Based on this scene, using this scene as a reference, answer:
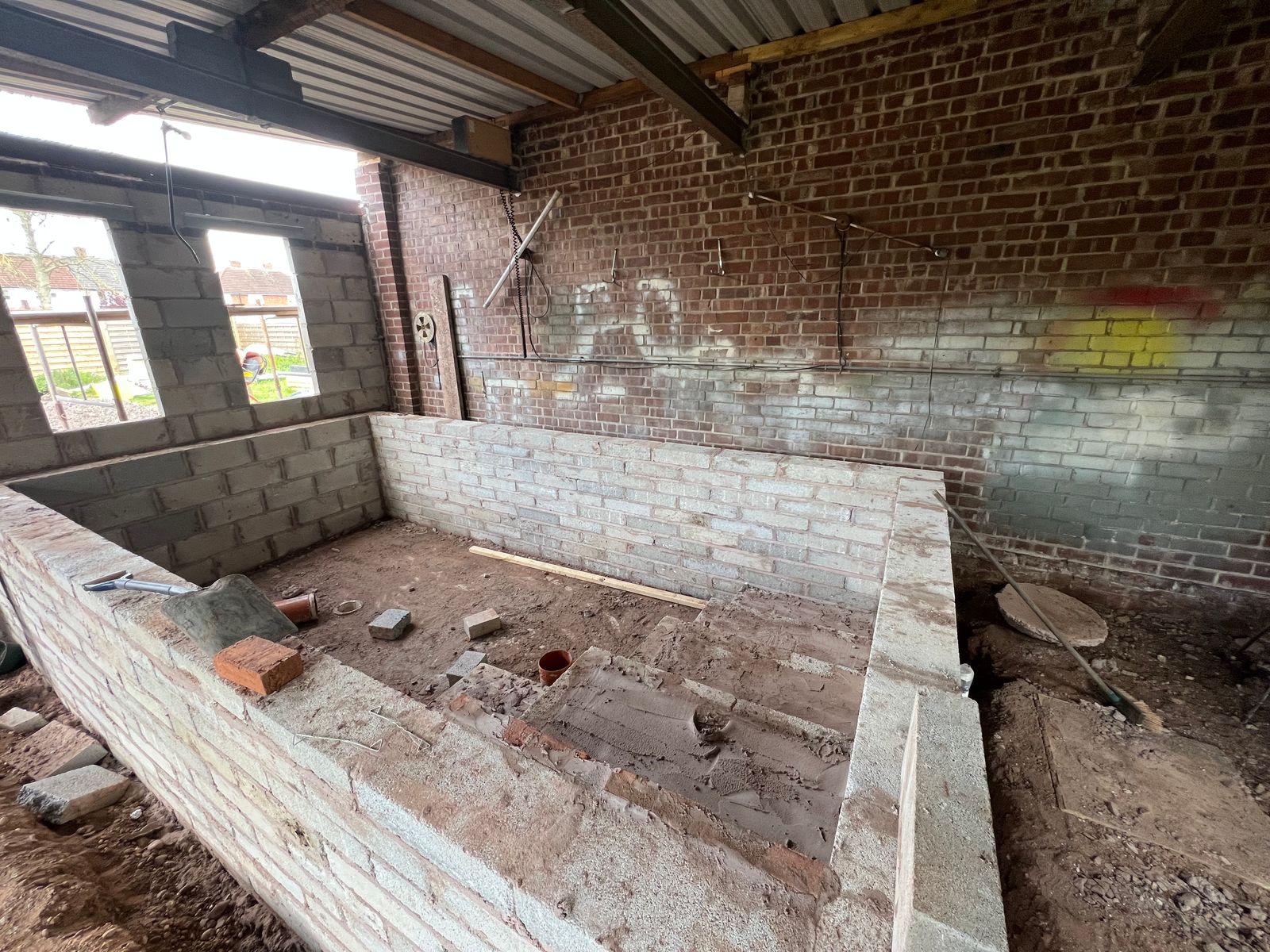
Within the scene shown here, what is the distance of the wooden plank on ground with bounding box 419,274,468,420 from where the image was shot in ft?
16.6

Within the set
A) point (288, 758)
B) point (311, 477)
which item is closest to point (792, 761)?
point (288, 758)

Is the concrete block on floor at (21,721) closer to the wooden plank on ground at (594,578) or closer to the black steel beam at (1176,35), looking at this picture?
the wooden plank on ground at (594,578)

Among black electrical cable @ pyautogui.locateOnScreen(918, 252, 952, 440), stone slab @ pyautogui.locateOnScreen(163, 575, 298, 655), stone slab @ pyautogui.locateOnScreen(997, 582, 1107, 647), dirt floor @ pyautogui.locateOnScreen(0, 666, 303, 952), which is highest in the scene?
black electrical cable @ pyautogui.locateOnScreen(918, 252, 952, 440)

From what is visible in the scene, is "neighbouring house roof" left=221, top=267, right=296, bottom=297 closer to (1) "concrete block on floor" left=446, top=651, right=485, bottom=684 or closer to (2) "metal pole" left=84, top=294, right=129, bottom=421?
(2) "metal pole" left=84, top=294, right=129, bottom=421

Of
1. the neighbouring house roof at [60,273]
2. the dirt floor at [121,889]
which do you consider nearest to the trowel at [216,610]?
the dirt floor at [121,889]

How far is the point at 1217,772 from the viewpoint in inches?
76.4

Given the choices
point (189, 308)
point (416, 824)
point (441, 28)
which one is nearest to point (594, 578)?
point (416, 824)

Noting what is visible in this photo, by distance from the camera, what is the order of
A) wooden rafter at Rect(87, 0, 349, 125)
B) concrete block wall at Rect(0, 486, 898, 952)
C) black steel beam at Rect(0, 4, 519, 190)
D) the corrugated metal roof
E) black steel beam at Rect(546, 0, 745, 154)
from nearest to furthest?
concrete block wall at Rect(0, 486, 898, 952) < black steel beam at Rect(546, 0, 745, 154) < black steel beam at Rect(0, 4, 519, 190) < wooden rafter at Rect(87, 0, 349, 125) < the corrugated metal roof

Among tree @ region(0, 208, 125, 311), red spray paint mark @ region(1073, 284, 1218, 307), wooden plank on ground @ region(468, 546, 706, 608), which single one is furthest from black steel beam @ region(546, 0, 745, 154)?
tree @ region(0, 208, 125, 311)

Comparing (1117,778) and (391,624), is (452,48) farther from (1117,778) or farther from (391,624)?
Result: (1117,778)

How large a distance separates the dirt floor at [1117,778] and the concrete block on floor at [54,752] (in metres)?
3.97

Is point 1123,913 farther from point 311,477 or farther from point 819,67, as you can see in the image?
point 311,477

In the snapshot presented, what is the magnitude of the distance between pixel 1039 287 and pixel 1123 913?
2.83 metres

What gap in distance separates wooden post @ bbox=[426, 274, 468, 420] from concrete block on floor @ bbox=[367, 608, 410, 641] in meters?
2.16
